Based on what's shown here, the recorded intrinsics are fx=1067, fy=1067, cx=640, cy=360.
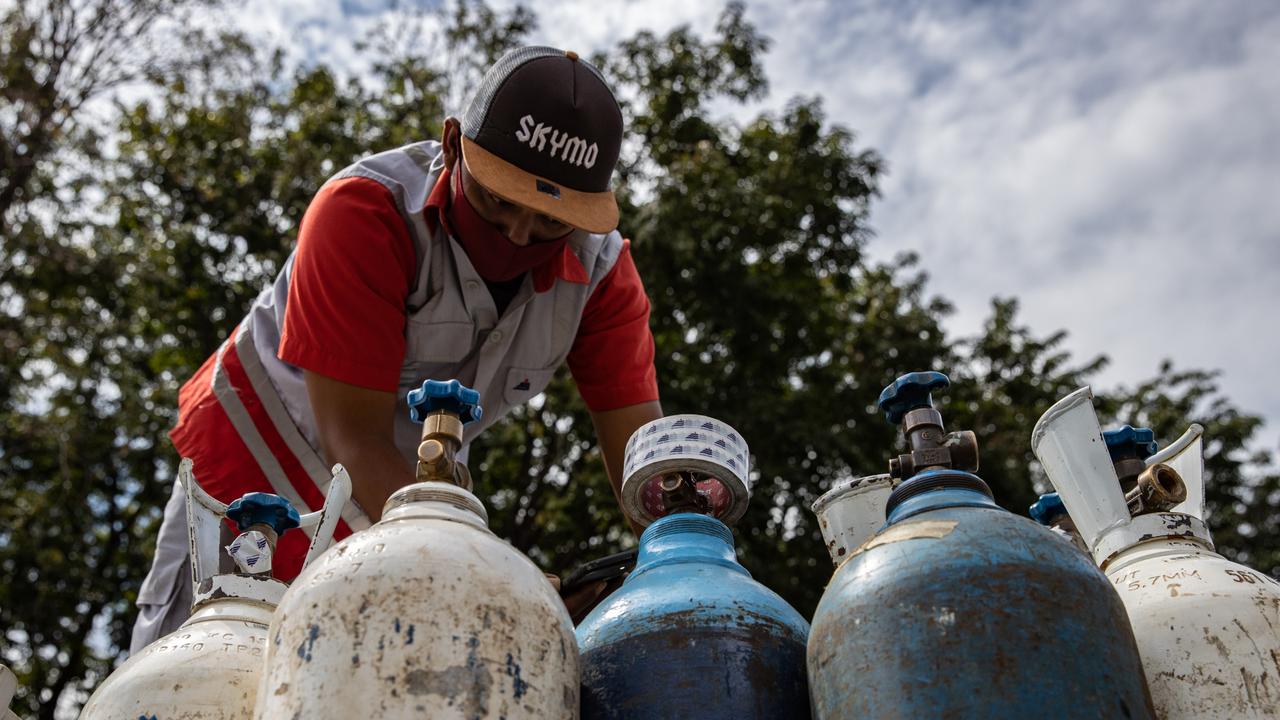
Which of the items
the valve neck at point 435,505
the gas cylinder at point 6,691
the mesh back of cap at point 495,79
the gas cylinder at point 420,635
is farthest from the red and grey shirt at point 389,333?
the gas cylinder at point 420,635

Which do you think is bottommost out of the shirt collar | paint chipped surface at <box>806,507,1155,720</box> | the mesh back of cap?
paint chipped surface at <box>806,507,1155,720</box>

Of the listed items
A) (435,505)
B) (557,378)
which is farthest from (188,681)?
(557,378)

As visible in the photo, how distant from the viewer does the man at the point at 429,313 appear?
2102 millimetres

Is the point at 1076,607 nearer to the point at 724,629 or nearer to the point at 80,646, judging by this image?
the point at 724,629

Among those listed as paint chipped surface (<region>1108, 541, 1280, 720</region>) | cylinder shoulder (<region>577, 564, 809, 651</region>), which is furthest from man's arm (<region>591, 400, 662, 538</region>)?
paint chipped surface (<region>1108, 541, 1280, 720</region>)

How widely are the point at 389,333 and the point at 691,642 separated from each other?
4.08ft

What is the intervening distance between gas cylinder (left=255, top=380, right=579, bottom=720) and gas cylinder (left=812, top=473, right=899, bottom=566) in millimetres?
487

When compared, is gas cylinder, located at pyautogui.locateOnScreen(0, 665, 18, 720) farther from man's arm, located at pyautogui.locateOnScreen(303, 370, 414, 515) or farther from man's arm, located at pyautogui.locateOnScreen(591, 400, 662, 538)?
man's arm, located at pyautogui.locateOnScreen(591, 400, 662, 538)

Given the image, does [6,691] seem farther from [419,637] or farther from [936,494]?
[936,494]

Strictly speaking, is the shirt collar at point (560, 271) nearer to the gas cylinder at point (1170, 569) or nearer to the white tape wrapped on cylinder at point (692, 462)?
the white tape wrapped on cylinder at point (692, 462)

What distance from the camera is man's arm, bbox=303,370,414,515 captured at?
79.5 inches

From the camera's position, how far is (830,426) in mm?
8203

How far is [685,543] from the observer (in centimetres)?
134

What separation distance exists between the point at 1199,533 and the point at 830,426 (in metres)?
7.03
